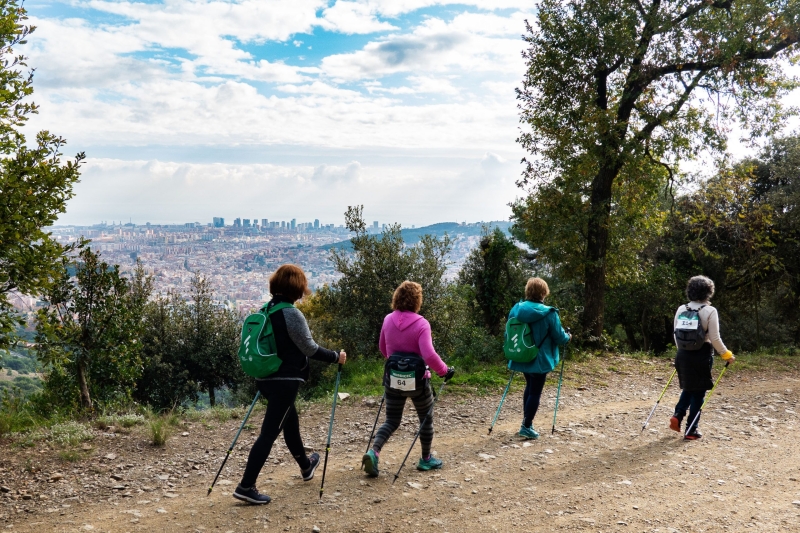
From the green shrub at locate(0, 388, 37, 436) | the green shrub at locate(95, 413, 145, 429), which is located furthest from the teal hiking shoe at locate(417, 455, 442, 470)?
the green shrub at locate(0, 388, 37, 436)

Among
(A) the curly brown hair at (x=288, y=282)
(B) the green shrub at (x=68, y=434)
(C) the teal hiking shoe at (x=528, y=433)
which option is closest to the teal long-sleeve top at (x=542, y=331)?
(C) the teal hiking shoe at (x=528, y=433)

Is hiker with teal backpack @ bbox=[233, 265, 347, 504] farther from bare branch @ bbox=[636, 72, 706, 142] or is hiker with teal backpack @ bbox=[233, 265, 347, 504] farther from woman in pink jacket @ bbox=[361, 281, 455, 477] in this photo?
bare branch @ bbox=[636, 72, 706, 142]

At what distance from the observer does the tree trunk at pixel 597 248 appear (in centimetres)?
1437

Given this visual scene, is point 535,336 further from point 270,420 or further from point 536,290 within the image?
point 270,420

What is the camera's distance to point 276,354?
521cm

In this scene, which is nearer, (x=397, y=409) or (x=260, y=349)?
(x=260, y=349)

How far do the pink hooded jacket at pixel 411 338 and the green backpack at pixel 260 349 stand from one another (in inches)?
47.6

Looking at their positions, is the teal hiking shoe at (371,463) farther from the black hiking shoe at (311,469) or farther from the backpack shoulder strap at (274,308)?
the backpack shoulder strap at (274,308)

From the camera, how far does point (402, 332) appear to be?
19.4ft

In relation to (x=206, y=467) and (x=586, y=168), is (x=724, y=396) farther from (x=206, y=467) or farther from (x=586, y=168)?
(x=206, y=467)

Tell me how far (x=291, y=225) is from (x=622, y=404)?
192518 millimetres

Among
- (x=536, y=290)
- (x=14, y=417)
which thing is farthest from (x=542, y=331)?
(x=14, y=417)

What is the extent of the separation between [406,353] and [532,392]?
92.8 inches

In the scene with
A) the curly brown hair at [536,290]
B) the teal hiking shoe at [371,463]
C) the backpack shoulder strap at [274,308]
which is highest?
the curly brown hair at [536,290]
